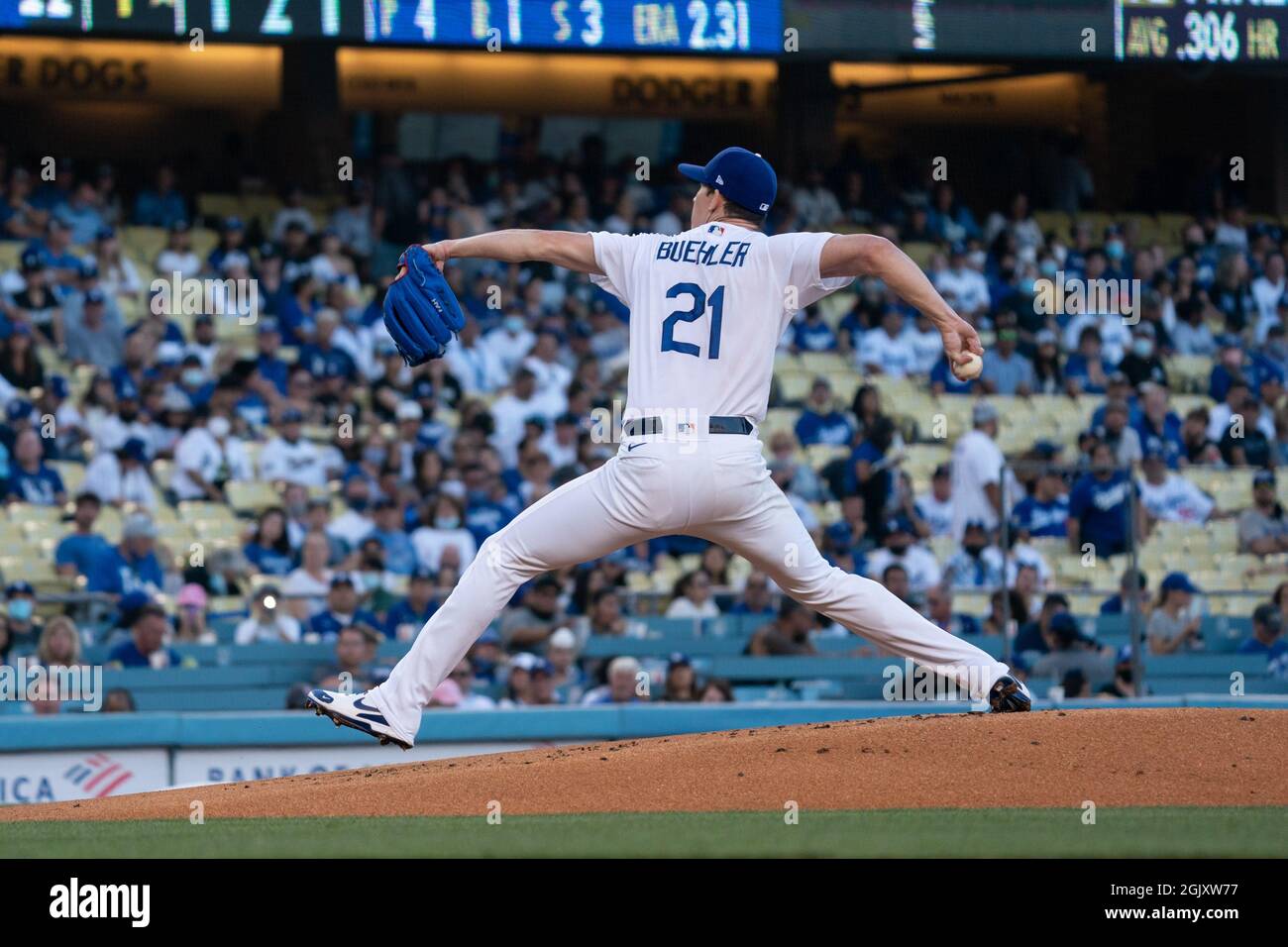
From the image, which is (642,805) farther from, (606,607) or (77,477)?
(77,477)

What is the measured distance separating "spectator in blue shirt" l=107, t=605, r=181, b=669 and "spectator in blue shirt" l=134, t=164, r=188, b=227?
6.15 metres

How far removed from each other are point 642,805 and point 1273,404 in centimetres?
1104

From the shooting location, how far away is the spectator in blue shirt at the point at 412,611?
11352 millimetres

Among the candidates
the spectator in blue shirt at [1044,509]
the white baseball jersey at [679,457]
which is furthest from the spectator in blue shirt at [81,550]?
the white baseball jersey at [679,457]

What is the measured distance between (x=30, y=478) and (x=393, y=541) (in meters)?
2.43

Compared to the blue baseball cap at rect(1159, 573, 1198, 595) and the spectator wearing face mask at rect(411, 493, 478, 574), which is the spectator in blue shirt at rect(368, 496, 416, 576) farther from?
the blue baseball cap at rect(1159, 573, 1198, 595)

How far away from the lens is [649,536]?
6090 millimetres

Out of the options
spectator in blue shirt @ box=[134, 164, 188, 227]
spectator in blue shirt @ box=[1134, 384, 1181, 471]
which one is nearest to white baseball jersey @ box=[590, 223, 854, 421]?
spectator in blue shirt @ box=[1134, 384, 1181, 471]

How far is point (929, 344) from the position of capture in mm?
15914

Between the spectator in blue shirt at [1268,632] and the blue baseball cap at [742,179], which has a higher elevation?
the blue baseball cap at [742,179]

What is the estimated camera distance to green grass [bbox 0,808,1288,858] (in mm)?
4805

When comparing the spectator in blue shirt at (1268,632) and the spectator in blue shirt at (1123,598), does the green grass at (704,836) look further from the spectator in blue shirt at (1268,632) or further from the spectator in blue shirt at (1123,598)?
the spectator in blue shirt at (1268,632)

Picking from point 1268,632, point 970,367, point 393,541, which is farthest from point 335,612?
point 970,367

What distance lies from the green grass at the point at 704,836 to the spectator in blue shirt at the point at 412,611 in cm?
532
